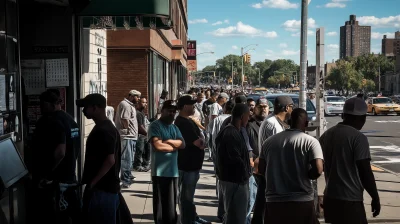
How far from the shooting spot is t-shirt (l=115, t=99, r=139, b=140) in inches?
412

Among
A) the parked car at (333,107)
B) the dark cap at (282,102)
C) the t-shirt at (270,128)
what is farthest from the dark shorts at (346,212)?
the parked car at (333,107)

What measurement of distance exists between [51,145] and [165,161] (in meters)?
1.73

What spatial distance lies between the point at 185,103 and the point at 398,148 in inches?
549

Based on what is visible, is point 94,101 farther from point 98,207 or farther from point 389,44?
point 389,44

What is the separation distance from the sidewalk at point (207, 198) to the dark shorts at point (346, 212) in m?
3.16

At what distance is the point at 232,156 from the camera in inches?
241

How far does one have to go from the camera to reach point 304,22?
34.2 feet

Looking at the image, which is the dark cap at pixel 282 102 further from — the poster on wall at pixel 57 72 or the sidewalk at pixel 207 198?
the poster on wall at pixel 57 72

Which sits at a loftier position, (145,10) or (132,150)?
(145,10)

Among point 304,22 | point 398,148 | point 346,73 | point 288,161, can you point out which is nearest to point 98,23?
point 304,22

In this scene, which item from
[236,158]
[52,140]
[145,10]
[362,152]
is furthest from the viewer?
[145,10]

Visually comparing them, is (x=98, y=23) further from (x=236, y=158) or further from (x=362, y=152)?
(x=362, y=152)

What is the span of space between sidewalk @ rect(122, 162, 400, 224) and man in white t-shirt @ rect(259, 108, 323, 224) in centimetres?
325

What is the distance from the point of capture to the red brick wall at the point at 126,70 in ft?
51.8
